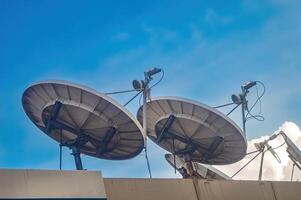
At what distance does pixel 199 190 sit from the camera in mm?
17625

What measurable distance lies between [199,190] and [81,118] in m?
5.73

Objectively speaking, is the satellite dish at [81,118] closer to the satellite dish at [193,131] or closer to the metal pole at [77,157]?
the metal pole at [77,157]

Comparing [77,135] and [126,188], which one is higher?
[77,135]

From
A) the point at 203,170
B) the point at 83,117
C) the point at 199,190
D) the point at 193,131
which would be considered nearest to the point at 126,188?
the point at 199,190

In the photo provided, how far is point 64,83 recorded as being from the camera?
17188 millimetres

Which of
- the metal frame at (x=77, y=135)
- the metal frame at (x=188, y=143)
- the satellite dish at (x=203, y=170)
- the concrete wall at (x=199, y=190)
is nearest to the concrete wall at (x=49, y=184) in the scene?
the concrete wall at (x=199, y=190)

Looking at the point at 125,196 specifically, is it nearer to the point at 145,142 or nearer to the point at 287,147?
the point at 145,142

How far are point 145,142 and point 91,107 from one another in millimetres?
3284

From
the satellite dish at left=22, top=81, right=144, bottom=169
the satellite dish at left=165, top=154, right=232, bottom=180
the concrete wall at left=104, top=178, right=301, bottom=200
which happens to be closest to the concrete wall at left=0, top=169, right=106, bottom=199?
the concrete wall at left=104, top=178, right=301, bottom=200

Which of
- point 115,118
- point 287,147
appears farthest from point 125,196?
point 287,147

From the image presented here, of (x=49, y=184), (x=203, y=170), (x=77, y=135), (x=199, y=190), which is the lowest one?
(x=49, y=184)

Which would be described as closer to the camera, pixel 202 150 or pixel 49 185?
pixel 49 185

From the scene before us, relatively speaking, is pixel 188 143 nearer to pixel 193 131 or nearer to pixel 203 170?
pixel 193 131

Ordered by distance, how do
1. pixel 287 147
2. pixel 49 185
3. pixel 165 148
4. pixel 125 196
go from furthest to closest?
pixel 287 147, pixel 165 148, pixel 125 196, pixel 49 185
